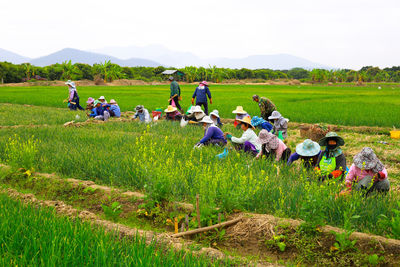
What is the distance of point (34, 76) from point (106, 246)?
6022cm

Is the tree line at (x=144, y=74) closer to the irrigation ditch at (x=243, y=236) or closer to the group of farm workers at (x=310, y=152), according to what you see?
the group of farm workers at (x=310, y=152)

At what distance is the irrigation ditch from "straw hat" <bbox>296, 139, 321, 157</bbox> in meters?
1.80

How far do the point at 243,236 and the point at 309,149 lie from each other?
2.30 meters

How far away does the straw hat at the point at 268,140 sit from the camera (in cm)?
624

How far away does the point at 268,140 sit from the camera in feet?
20.6

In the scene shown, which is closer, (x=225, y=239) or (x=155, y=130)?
(x=225, y=239)

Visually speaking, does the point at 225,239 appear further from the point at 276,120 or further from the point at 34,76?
the point at 34,76

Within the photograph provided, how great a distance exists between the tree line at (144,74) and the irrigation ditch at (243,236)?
53.7 meters

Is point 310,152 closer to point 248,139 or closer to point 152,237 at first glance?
point 248,139

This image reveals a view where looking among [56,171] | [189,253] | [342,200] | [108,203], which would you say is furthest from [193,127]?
[189,253]

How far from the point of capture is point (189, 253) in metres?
2.92

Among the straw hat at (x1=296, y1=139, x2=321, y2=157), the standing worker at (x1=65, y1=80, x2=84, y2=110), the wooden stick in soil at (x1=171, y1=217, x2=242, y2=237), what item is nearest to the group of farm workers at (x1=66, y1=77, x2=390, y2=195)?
the straw hat at (x1=296, y1=139, x2=321, y2=157)

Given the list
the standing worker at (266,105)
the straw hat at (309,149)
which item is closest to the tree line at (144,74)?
the standing worker at (266,105)

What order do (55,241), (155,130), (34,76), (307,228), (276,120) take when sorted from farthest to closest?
(34,76) → (155,130) → (276,120) → (307,228) → (55,241)
